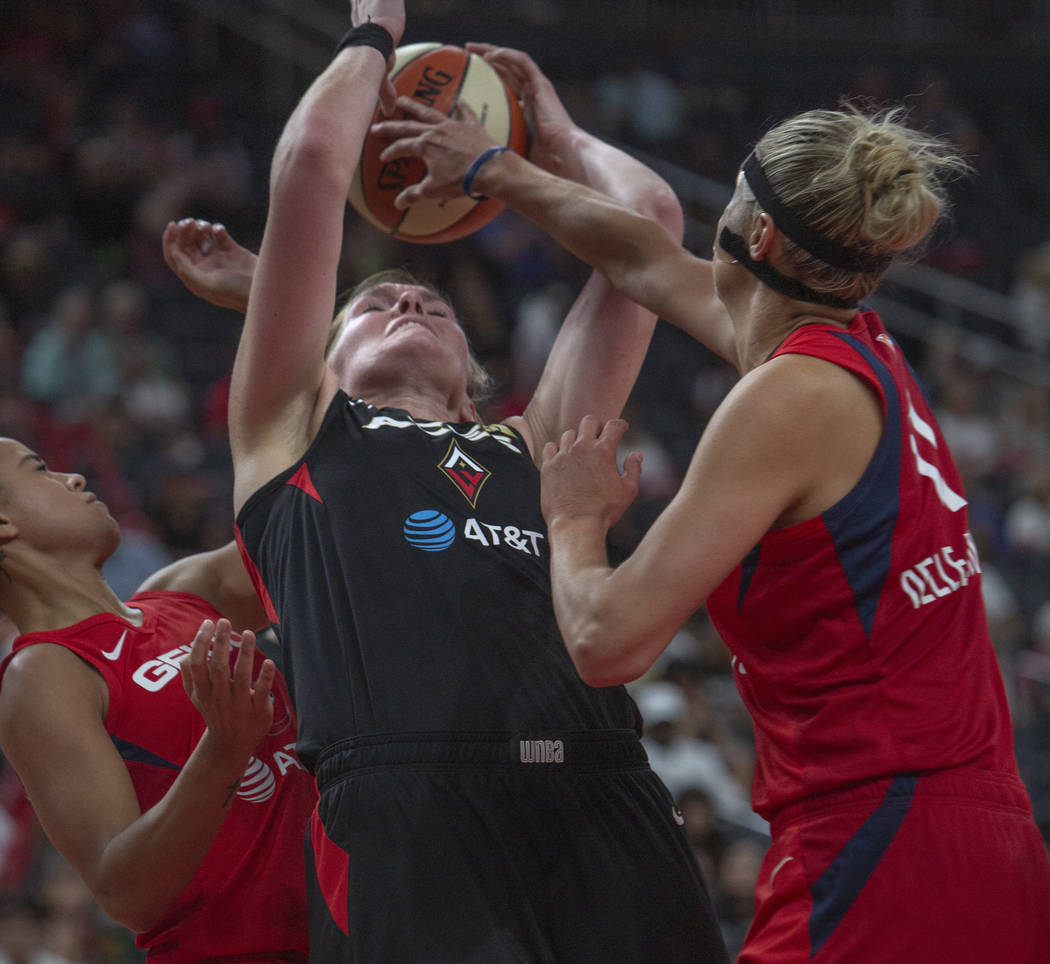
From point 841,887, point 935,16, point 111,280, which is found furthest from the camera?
point 935,16

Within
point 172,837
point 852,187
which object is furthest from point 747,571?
point 172,837

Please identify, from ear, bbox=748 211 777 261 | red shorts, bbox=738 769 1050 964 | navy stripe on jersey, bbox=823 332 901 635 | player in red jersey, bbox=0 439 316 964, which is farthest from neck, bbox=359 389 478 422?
red shorts, bbox=738 769 1050 964

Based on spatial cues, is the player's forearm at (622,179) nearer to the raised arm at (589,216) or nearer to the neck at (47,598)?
the raised arm at (589,216)

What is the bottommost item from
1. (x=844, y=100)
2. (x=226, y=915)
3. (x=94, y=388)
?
(x=94, y=388)

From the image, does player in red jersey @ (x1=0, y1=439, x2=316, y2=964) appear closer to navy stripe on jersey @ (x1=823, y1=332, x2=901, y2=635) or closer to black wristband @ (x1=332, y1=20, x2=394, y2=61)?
navy stripe on jersey @ (x1=823, y1=332, x2=901, y2=635)

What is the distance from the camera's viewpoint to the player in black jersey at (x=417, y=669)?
8.23 feet

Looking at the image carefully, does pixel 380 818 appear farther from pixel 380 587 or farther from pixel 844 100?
pixel 844 100

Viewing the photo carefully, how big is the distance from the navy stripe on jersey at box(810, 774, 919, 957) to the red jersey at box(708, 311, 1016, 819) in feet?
0.14

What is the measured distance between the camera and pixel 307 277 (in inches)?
111

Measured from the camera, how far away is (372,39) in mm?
3117

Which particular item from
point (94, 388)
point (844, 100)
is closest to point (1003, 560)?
point (94, 388)

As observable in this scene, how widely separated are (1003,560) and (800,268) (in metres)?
8.56

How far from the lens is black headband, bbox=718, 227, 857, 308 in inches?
95.3

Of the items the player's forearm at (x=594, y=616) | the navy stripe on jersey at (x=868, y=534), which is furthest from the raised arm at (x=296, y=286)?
the navy stripe on jersey at (x=868, y=534)
